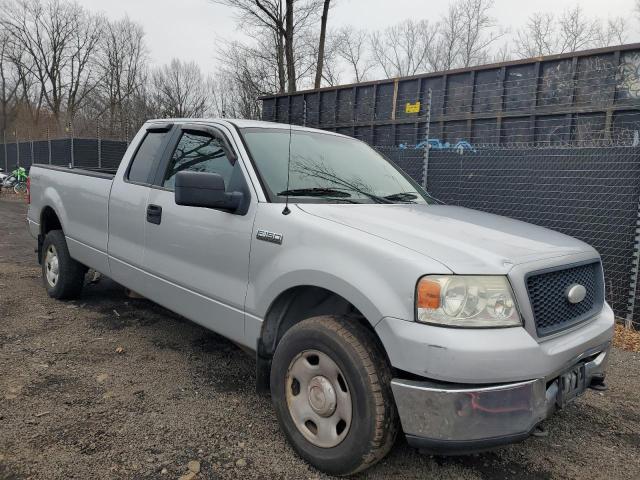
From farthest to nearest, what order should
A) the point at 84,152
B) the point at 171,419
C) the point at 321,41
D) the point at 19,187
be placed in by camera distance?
the point at 19,187 < the point at 321,41 < the point at 84,152 < the point at 171,419

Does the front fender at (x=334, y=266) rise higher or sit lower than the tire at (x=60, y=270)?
higher

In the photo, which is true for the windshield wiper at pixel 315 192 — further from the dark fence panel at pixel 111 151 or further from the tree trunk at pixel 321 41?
the tree trunk at pixel 321 41

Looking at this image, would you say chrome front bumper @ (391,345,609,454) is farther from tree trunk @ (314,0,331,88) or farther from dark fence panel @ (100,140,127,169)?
tree trunk @ (314,0,331,88)

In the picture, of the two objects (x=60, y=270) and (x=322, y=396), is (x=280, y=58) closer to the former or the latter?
(x=60, y=270)

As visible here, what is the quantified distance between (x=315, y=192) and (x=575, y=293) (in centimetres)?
154

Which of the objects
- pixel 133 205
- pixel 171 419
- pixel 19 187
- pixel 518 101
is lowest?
pixel 171 419

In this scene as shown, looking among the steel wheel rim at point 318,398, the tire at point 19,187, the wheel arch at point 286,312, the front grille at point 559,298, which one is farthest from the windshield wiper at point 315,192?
the tire at point 19,187

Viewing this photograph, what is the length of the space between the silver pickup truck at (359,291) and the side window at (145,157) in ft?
0.45

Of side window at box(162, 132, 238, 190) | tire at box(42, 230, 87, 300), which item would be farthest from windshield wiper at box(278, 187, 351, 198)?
tire at box(42, 230, 87, 300)

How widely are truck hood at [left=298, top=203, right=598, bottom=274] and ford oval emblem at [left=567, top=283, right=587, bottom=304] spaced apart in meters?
0.18

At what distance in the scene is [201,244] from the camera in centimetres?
323

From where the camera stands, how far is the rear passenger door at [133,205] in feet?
12.7

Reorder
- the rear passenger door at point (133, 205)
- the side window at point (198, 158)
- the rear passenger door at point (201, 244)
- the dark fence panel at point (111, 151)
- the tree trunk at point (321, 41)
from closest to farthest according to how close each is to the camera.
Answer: the rear passenger door at point (201, 244), the side window at point (198, 158), the rear passenger door at point (133, 205), the dark fence panel at point (111, 151), the tree trunk at point (321, 41)

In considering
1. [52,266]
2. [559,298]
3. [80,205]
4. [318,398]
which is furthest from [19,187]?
[559,298]
